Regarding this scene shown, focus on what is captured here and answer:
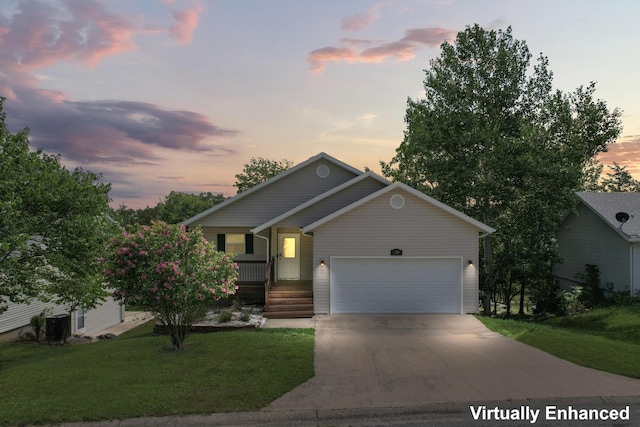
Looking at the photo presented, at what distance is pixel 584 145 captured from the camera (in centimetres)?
1922

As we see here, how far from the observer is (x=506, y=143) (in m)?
18.9

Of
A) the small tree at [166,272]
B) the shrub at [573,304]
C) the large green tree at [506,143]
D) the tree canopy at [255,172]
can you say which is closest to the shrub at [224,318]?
the small tree at [166,272]

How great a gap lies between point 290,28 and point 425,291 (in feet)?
40.1

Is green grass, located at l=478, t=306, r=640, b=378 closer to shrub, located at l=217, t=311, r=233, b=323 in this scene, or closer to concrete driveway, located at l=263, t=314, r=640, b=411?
concrete driveway, located at l=263, t=314, r=640, b=411

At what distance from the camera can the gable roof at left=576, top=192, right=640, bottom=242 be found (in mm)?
17625

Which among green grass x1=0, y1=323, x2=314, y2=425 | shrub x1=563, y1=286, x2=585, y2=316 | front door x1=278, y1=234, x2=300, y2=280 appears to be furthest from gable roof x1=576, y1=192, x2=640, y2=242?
green grass x1=0, y1=323, x2=314, y2=425

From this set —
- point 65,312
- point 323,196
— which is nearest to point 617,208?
point 323,196

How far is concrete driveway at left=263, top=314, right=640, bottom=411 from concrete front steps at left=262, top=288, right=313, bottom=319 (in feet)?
7.84

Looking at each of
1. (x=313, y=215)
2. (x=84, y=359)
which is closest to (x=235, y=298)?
(x=313, y=215)

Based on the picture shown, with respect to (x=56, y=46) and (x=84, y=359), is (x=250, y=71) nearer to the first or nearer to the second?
(x=56, y=46)

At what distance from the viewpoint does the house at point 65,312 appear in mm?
13295

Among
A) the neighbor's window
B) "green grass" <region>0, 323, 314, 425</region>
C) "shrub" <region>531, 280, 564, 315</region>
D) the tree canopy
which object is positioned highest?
the tree canopy

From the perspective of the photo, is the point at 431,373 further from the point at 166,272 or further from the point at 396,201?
the point at 396,201

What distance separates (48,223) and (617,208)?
79.9ft
